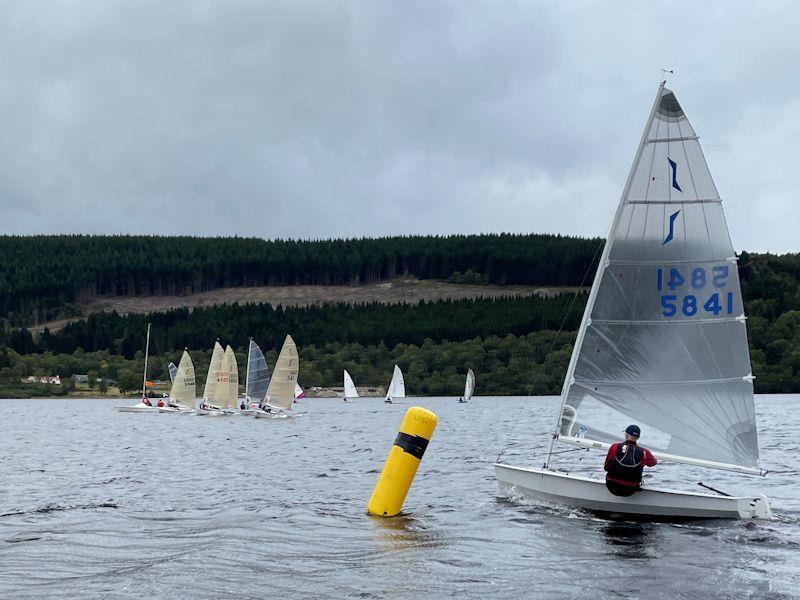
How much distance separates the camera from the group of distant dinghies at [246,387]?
309 ft

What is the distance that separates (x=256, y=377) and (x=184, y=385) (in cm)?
1931

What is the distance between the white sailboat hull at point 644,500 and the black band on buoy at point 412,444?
411 cm

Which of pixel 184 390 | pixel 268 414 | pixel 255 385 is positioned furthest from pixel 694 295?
pixel 184 390

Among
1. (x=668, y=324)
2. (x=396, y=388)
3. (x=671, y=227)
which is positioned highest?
(x=671, y=227)

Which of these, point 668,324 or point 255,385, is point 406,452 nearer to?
point 668,324

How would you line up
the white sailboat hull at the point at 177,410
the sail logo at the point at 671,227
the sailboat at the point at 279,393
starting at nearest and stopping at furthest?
the sail logo at the point at 671,227, the sailboat at the point at 279,393, the white sailboat hull at the point at 177,410

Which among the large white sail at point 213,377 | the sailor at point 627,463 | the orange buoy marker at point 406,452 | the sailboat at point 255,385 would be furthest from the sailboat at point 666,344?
the large white sail at point 213,377

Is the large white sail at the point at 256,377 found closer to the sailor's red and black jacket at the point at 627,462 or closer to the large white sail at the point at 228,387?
the large white sail at the point at 228,387

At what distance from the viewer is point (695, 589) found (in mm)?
19219

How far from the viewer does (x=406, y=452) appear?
2431 cm

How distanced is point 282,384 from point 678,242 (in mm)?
72652

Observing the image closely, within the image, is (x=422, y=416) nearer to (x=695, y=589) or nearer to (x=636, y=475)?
(x=636, y=475)

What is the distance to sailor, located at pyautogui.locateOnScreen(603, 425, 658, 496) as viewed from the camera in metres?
24.8

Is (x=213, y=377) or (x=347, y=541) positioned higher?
(x=213, y=377)
